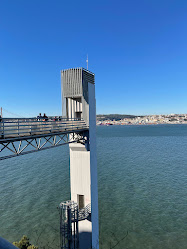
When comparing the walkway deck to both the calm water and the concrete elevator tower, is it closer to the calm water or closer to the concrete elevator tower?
the concrete elevator tower

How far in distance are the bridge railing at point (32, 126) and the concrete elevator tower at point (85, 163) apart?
5.31ft

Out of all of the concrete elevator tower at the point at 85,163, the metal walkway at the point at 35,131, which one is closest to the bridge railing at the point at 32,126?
the metal walkway at the point at 35,131

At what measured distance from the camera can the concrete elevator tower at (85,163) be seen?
13820 mm

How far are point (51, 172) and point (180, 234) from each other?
93.1 feet

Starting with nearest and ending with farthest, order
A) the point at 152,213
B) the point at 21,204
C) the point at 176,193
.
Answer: the point at 152,213 → the point at 21,204 → the point at 176,193

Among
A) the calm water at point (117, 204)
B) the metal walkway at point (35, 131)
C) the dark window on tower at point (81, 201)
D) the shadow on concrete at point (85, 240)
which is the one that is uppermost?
the metal walkway at point (35, 131)

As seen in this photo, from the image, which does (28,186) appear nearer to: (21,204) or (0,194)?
(0,194)

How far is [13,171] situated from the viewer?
133ft

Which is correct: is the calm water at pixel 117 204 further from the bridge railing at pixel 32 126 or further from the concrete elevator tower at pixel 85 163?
the bridge railing at pixel 32 126

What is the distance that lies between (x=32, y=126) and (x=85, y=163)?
565 cm

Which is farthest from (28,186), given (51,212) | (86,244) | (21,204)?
(86,244)

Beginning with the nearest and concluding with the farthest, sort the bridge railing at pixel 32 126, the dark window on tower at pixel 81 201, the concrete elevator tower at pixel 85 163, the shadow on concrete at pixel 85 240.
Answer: the bridge railing at pixel 32 126, the shadow on concrete at pixel 85 240, the concrete elevator tower at pixel 85 163, the dark window on tower at pixel 81 201

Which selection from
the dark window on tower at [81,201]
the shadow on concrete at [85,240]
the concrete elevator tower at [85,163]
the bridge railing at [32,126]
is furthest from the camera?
the dark window on tower at [81,201]

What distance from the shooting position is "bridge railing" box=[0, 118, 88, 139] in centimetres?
923
